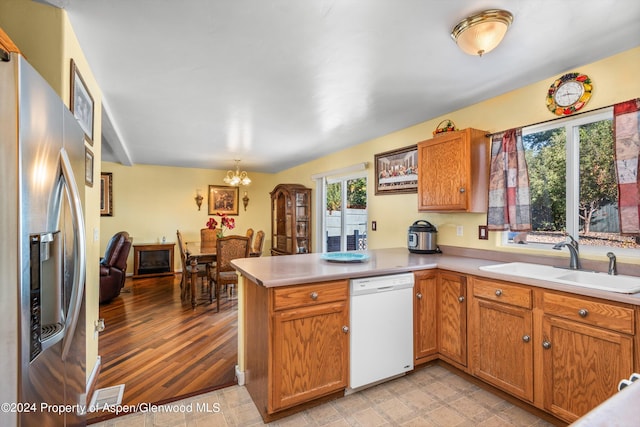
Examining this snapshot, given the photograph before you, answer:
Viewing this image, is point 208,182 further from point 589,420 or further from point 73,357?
point 589,420

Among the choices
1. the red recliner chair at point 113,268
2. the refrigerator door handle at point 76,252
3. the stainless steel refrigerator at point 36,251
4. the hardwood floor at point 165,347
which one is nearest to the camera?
the stainless steel refrigerator at point 36,251

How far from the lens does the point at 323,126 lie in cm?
331

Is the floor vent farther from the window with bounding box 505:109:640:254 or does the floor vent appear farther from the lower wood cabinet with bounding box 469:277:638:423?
the window with bounding box 505:109:640:254

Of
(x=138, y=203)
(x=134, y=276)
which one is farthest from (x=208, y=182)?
(x=134, y=276)

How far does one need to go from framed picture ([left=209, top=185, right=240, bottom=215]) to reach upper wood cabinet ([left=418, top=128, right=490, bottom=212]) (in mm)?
4946

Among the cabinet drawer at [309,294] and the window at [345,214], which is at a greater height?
the window at [345,214]

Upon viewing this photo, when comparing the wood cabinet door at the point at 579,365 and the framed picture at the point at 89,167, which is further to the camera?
the framed picture at the point at 89,167

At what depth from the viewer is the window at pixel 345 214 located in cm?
426

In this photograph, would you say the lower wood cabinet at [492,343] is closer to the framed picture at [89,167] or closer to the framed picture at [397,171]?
the framed picture at [89,167]

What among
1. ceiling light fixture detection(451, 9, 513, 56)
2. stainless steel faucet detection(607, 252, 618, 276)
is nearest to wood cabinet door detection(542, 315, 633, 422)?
stainless steel faucet detection(607, 252, 618, 276)

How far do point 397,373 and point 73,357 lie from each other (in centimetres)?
190

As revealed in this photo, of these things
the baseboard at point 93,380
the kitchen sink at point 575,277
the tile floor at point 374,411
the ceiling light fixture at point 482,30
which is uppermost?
the ceiling light fixture at point 482,30

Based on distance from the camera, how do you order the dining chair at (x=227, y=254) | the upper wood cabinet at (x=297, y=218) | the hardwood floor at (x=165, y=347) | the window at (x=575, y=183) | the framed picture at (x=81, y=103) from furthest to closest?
1. the upper wood cabinet at (x=297, y=218)
2. the dining chair at (x=227, y=254)
3. the hardwood floor at (x=165, y=347)
4. the window at (x=575, y=183)
5. the framed picture at (x=81, y=103)

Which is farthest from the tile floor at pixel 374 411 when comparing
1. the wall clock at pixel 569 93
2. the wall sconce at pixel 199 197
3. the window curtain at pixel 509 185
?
the wall sconce at pixel 199 197
